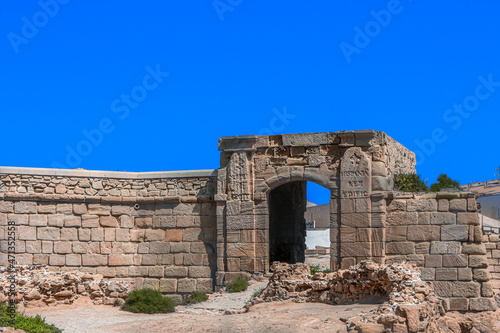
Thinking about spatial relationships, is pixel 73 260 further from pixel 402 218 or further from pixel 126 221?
pixel 402 218

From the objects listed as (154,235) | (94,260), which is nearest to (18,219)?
(94,260)

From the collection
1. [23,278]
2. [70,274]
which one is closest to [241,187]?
[70,274]

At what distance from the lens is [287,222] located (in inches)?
728

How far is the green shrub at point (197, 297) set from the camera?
1489cm

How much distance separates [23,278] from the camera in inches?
572

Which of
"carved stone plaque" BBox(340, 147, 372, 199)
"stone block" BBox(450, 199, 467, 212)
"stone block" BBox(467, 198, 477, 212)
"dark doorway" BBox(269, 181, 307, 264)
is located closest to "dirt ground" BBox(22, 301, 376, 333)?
"carved stone plaque" BBox(340, 147, 372, 199)

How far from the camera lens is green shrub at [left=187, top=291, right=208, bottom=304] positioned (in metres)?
14.9

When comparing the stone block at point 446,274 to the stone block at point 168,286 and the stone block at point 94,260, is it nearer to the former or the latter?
the stone block at point 168,286

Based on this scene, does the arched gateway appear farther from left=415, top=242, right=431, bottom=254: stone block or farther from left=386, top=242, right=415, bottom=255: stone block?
left=415, top=242, right=431, bottom=254: stone block

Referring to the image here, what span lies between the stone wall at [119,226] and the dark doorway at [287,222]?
2.69 m

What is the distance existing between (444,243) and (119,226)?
7894mm

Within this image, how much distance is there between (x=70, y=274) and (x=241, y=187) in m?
4.46

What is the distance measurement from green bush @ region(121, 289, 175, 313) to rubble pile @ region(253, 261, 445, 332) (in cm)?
199

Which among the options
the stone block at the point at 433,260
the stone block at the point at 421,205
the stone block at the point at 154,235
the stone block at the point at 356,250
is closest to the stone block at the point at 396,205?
the stone block at the point at 421,205
